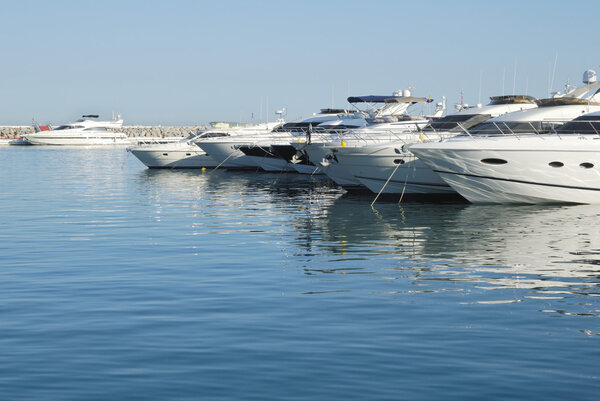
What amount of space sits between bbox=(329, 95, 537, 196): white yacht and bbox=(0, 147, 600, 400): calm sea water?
5126mm

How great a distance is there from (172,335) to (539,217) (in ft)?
48.6

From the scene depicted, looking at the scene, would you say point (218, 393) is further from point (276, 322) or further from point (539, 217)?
point (539, 217)

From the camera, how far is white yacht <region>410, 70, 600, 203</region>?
2266 cm

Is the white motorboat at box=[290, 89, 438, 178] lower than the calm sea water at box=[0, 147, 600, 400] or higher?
higher

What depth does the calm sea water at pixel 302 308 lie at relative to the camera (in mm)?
7652

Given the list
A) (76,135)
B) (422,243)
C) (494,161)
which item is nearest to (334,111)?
(494,161)

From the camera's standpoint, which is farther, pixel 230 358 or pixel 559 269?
pixel 559 269

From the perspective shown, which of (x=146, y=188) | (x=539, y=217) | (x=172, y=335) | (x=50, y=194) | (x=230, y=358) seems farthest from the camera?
(x=146, y=188)

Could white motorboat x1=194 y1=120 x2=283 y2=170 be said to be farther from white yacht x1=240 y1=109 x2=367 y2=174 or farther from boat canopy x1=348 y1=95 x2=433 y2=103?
boat canopy x1=348 y1=95 x2=433 y2=103

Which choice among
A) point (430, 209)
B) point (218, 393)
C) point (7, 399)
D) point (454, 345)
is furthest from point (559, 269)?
point (430, 209)

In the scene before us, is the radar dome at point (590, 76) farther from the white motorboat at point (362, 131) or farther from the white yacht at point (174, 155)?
the white yacht at point (174, 155)

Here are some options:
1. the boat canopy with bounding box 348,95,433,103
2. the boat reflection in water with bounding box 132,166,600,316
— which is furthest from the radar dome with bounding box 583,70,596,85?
the boat canopy with bounding box 348,95,433,103

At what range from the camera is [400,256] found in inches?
621

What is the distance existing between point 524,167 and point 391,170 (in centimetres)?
613
